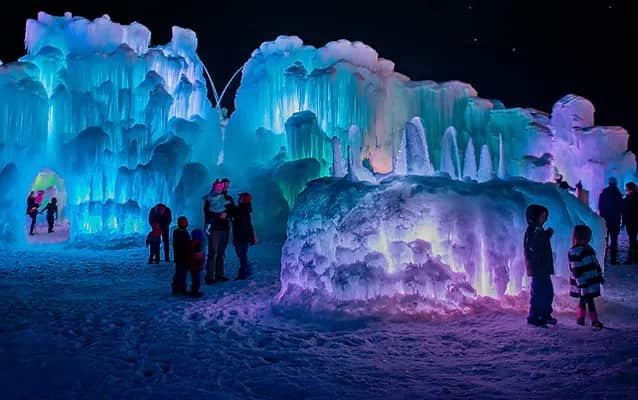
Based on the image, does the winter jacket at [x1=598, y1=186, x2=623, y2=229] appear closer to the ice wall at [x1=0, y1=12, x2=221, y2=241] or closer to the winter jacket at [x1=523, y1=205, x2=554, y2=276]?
the winter jacket at [x1=523, y1=205, x2=554, y2=276]

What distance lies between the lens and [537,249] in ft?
21.7

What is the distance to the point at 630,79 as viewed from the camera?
4900 centimetres

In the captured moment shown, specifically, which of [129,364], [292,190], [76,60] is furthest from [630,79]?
[129,364]

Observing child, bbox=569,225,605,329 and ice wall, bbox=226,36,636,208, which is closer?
child, bbox=569,225,605,329

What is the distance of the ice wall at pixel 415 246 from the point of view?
738 centimetres

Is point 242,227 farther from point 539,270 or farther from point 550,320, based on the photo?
point 550,320

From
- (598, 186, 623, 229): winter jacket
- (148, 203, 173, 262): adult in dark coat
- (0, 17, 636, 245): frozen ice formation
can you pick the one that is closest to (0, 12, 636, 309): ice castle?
(0, 17, 636, 245): frozen ice formation

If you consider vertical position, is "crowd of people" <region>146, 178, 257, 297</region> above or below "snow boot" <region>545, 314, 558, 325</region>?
above

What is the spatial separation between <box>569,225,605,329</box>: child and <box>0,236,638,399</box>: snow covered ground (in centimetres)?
28

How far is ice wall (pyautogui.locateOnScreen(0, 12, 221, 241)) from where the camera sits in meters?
20.1

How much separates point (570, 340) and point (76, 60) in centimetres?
2127

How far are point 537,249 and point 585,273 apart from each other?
630mm

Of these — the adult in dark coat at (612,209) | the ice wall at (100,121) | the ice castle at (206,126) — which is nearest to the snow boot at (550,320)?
the adult in dark coat at (612,209)

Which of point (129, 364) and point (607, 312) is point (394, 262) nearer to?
point (607, 312)
